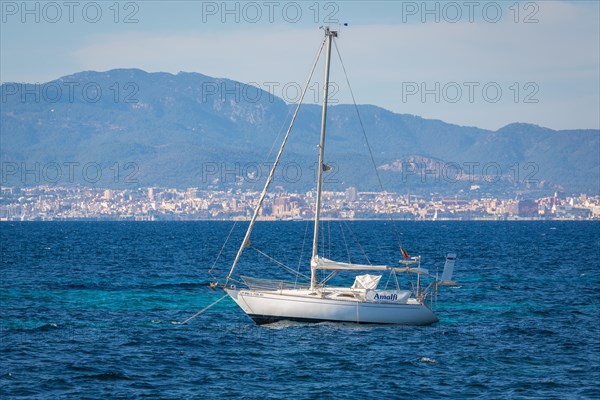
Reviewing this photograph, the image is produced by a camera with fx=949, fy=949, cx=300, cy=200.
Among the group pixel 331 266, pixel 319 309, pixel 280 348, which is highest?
pixel 331 266

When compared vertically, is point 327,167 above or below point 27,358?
above

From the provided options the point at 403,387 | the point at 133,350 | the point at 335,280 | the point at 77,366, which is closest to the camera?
the point at 403,387

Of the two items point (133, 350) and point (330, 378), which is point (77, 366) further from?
point (330, 378)

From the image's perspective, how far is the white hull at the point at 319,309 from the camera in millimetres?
49000

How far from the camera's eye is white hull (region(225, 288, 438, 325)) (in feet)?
161

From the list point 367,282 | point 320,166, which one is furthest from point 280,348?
point 320,166

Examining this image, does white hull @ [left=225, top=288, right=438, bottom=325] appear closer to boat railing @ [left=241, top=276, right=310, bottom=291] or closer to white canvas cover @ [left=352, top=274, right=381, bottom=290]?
boat railing @ [left=241, top=276, right=310, bottom=291]

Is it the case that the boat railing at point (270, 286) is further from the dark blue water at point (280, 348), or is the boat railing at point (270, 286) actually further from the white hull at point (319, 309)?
the dark blue water at point (280, 348)

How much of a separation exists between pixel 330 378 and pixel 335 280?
40289mm

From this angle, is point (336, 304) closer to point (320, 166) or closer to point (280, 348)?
point (280, 348)

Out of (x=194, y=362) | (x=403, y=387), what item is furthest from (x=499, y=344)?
(x=194, y=362)

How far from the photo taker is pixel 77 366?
39938mm

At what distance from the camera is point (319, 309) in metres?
48.9

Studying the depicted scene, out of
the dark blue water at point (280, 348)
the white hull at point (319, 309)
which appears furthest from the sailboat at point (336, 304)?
the dark blue water at point (280, 348)
